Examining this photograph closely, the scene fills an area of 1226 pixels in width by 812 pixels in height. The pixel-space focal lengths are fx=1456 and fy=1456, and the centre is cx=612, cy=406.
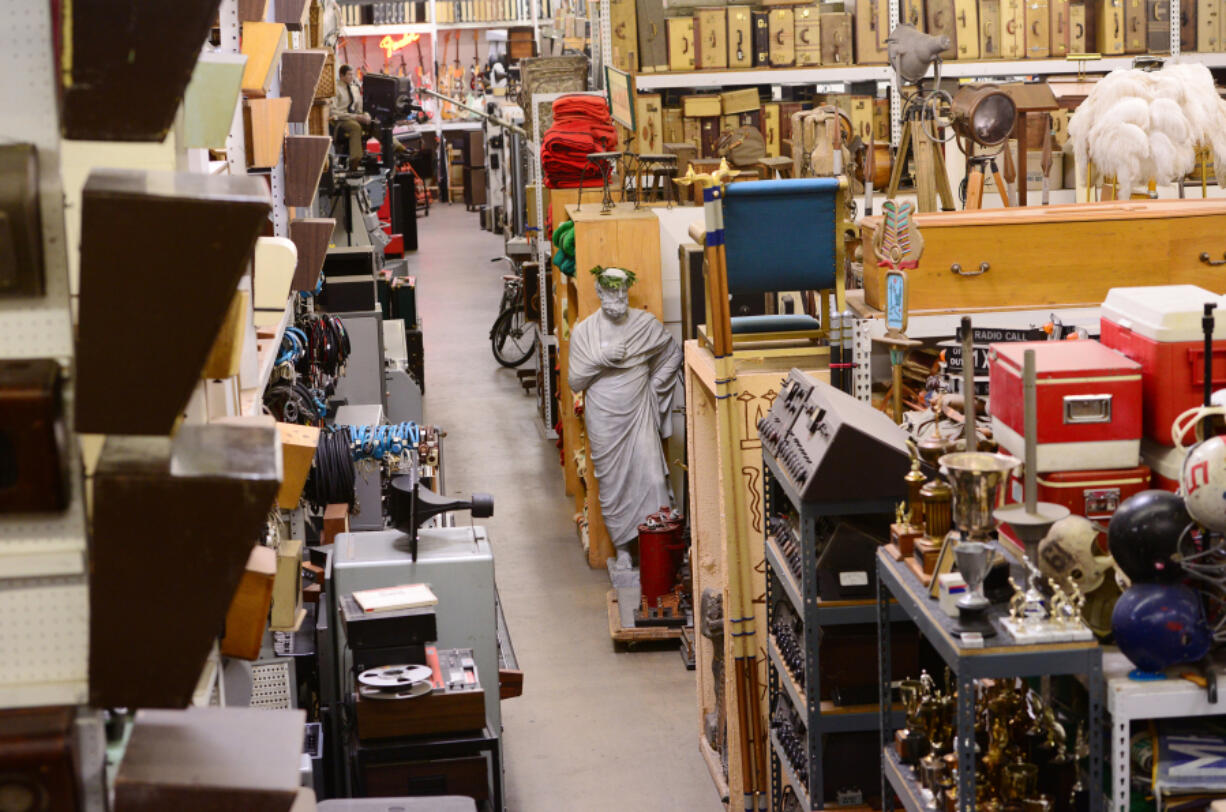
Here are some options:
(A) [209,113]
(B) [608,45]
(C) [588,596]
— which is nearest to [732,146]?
(B) [608,45]

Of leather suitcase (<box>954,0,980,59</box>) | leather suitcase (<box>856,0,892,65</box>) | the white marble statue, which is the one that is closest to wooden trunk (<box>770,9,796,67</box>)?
leather suitcase (<box>856,0,892,65</box>)

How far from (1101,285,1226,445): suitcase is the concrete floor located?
115 inches

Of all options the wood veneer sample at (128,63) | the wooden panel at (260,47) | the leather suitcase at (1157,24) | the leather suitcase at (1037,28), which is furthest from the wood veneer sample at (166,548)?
the leather suitcase at (1157,24)

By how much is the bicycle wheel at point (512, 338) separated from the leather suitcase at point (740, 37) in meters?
4.65

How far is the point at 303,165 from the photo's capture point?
5707 mm

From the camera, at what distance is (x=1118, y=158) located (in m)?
4.72

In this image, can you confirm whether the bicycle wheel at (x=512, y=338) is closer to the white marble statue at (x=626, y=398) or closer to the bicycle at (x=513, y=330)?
the bicycle at (x=513, y=330)

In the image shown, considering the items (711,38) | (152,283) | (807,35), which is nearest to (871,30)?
(807,35)

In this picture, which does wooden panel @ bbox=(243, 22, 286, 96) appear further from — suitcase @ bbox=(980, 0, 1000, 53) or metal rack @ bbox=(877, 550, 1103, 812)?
suitcase @ bbox=(980, 0, 1000, 53)

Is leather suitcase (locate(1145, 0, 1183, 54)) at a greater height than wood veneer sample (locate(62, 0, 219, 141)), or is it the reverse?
leather suitcase (locate(1145, 0, 1183, 54))

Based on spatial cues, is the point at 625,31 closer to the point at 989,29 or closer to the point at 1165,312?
the point at 989,29

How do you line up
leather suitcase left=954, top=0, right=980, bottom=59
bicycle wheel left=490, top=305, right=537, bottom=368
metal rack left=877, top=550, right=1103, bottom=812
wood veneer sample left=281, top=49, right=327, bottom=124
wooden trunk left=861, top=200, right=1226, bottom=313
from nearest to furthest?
1. metal rack left=877, top=550, right=1103, bottom=812
2. wooden trunk left=861, top=200, right=1226, bottom=313
3. wood veneer sample left=281, top=49, right=327, bottom=124
4. leather suitcase left=954, top=0, right=980, bottom=59
5. bicycle wheel left=490, top=305, right=537, bottom=368

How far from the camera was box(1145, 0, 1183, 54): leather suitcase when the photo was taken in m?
8.55

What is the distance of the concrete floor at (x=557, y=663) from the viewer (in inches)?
227
